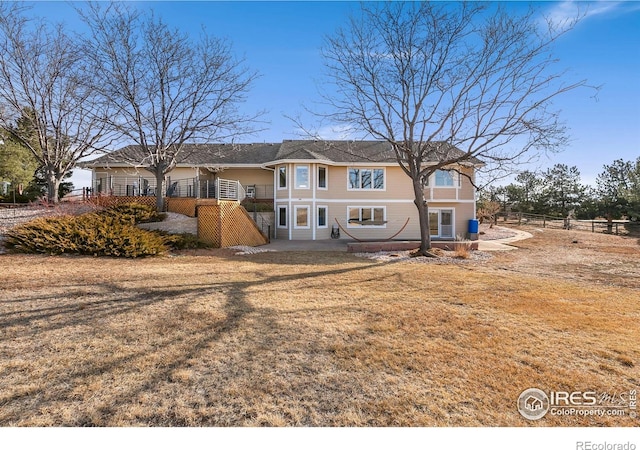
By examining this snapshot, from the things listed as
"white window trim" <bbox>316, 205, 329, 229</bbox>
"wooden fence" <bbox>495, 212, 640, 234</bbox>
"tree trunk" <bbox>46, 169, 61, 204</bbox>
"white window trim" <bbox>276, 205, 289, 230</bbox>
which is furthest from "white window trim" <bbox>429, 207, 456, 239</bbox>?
"tree trunk" <bbox>46, 169, 61, 204</bbox>

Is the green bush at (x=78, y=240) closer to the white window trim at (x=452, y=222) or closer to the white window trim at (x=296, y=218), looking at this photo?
the white window trim at (x=296, y=218)

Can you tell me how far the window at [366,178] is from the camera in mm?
20531

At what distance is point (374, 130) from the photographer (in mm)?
13609

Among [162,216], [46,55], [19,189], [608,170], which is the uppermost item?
[46,55]

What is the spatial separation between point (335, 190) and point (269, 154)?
20.1ft

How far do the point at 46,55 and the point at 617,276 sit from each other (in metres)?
26.7

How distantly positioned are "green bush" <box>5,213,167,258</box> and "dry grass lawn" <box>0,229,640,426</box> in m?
3.06

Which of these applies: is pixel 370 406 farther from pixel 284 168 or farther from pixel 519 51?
pixel 284 168

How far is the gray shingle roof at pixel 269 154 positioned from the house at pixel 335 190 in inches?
3.1

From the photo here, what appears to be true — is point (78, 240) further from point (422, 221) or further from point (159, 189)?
point (422, 221)

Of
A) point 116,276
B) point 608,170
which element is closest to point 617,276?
point 116,276

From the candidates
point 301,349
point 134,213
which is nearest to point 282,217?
point 134,213

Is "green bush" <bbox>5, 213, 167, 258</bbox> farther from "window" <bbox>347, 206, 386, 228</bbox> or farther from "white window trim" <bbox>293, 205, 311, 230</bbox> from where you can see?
"window" <bbox>347, 206, 386, 228</bbox>

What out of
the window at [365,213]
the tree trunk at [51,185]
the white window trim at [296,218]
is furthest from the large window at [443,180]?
the tree trunk at [51,185]
